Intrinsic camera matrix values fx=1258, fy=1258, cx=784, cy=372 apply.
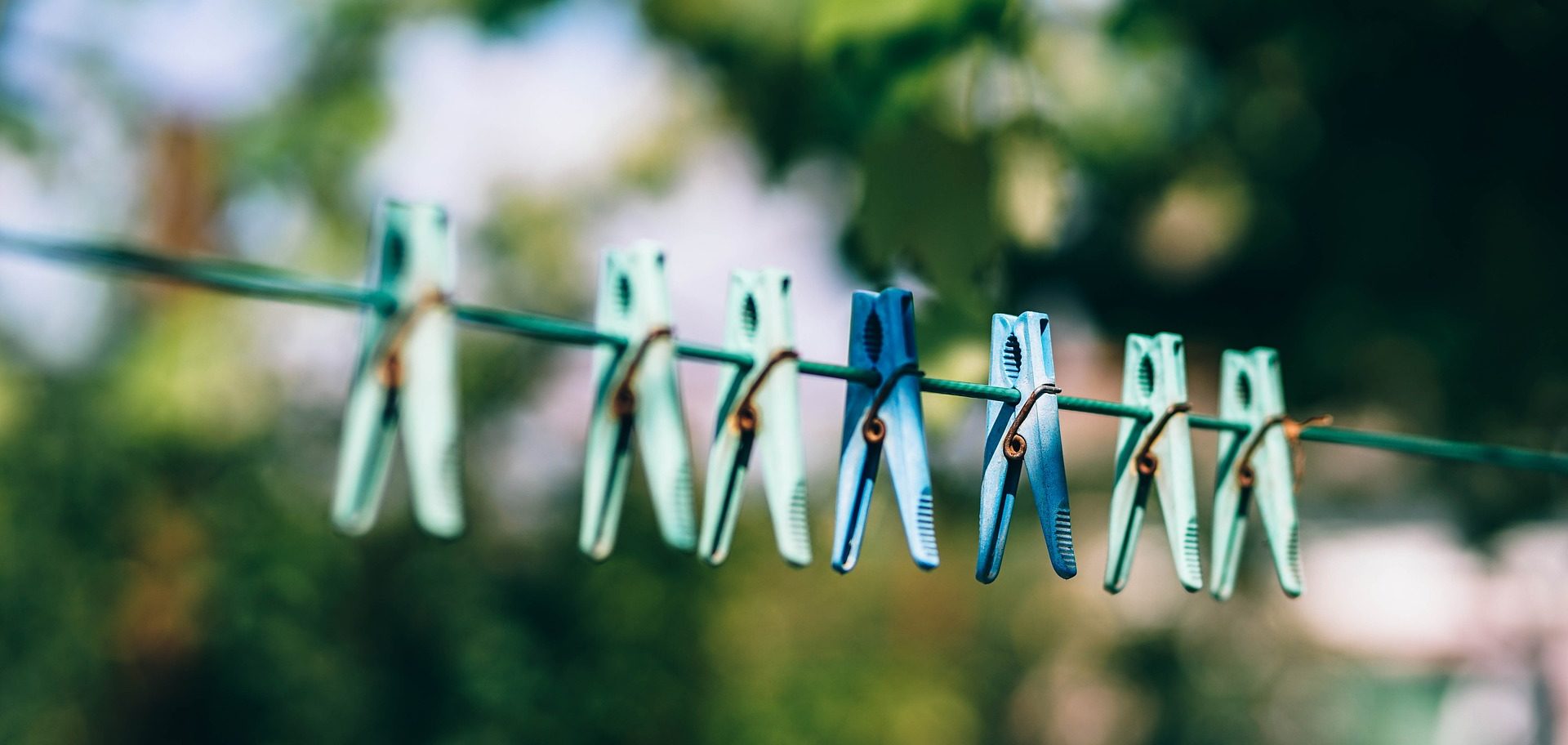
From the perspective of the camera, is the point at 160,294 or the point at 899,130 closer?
the point at 899,130

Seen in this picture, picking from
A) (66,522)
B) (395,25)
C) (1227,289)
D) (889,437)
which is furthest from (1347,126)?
(66,522)

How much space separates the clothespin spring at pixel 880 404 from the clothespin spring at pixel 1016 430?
0.09 meters

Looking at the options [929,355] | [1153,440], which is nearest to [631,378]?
[1153,440]

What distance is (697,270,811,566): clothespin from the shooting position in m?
0.94

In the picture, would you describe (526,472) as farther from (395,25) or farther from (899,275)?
(899,275)

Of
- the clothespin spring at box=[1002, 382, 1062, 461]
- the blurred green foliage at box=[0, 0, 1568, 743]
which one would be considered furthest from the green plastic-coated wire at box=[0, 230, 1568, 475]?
the blurred green foliage at box=[0, 0, 1568, 743]

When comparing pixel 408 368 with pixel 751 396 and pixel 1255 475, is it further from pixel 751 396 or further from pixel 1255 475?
pixel 1255 475

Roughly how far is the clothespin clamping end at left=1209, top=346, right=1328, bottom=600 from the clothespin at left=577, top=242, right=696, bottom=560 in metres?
0.61

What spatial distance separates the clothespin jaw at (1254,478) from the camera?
48.6 inches

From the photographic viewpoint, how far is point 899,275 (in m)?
1.64

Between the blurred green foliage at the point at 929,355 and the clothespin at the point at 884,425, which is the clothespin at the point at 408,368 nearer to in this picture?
the clothespin at the point at 884,425

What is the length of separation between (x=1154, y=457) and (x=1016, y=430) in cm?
20

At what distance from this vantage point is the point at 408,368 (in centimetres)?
80

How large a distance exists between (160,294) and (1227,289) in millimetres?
3013
